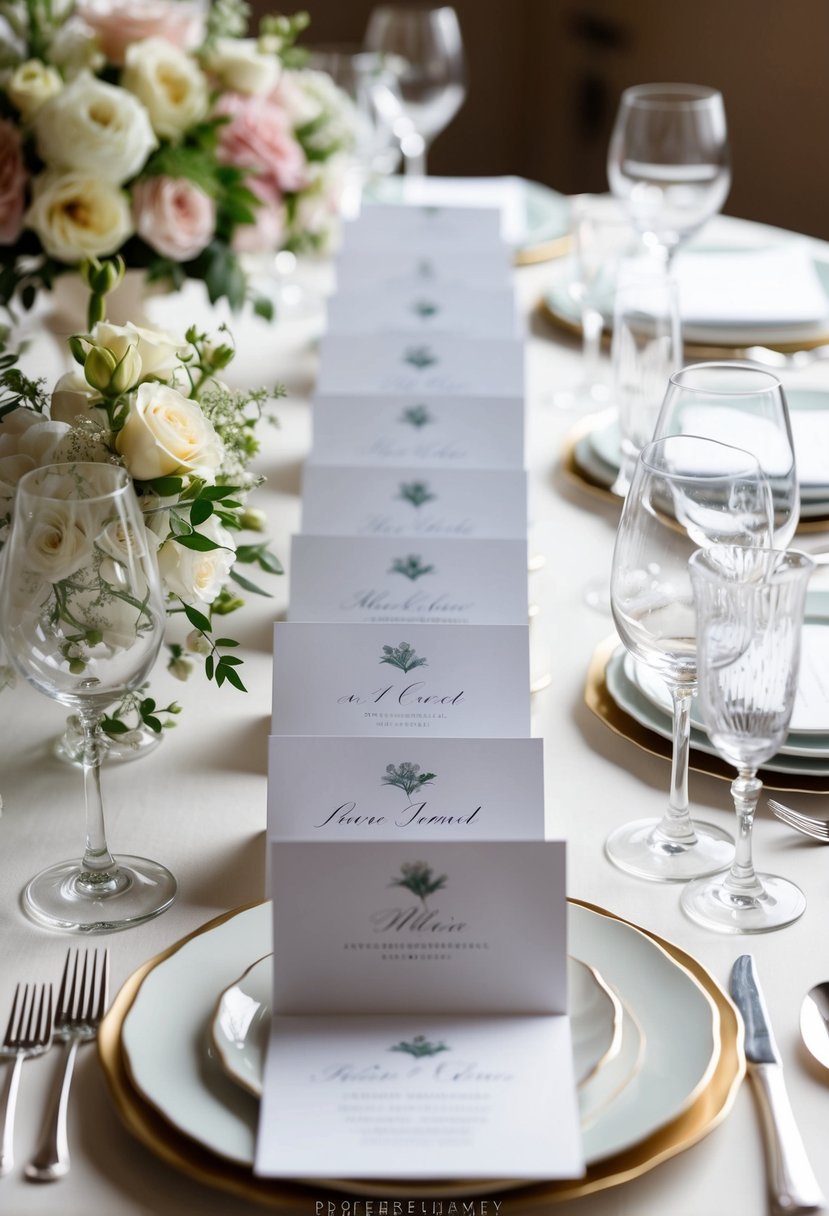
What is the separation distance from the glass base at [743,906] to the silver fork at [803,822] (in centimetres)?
6

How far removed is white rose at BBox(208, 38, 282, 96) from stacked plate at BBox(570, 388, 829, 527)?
24.9 inches

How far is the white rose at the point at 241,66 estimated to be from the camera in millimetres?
1825

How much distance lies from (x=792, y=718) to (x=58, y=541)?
0.56 metres

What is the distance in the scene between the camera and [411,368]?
1477mm

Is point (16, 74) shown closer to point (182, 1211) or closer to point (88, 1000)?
point (88, 1000)

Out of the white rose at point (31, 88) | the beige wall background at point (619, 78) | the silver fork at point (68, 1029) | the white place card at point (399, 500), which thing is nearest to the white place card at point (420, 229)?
the white rose at point (31, 88)

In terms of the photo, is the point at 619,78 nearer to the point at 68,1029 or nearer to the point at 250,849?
the point at 250,849

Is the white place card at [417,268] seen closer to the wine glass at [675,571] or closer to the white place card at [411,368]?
the white place card at [411,368]

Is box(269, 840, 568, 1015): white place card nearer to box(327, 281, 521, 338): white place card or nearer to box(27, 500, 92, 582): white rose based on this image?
box(27, 500, 92, 582): white rose

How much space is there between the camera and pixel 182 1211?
70 cm

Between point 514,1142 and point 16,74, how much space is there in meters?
1.44

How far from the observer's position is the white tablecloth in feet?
2.35

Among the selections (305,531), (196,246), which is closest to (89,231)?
(196,246)

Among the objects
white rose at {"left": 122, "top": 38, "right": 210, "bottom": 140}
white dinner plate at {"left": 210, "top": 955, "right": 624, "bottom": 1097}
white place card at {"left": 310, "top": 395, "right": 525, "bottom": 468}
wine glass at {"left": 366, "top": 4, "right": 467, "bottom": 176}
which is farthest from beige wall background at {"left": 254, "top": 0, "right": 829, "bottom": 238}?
white dinner plate at {"left": 210, "top": 955, "right": 624, "bottom": 1097}
